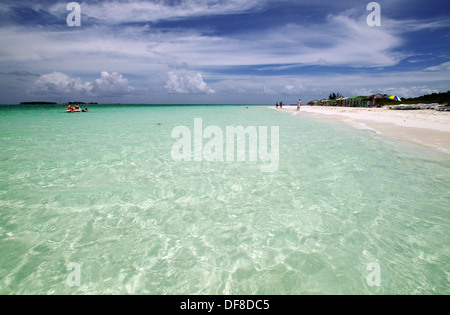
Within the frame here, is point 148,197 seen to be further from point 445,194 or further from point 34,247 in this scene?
point 445,194

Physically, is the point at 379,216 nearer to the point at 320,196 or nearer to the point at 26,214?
the point at 320,196

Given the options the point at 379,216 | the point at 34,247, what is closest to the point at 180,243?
the point at 34,247

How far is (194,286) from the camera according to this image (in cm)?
298

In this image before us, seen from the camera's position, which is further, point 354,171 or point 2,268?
point 354,171

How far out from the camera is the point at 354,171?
7652 mm

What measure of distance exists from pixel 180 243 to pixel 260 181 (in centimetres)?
357

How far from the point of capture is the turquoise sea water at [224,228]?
3.06 meters

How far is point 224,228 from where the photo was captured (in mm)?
4312

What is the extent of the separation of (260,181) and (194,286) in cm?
420

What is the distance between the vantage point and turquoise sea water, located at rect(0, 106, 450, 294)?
3.06m
